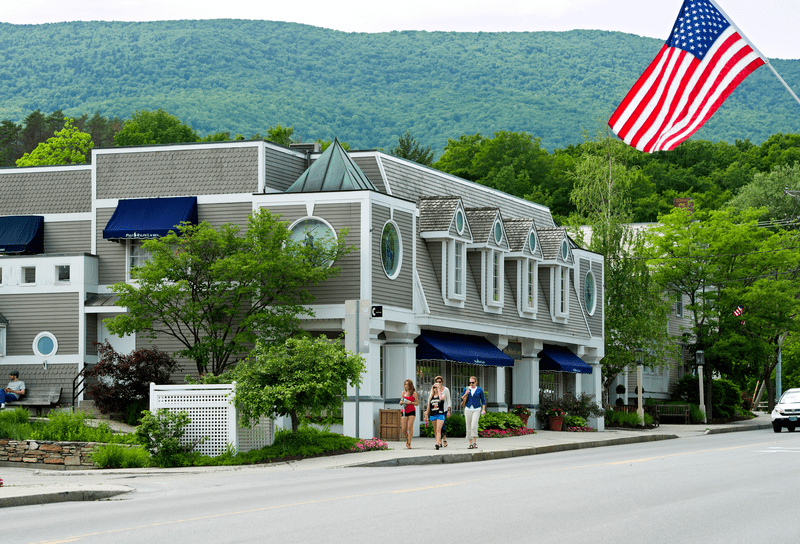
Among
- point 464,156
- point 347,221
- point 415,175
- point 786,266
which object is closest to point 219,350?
point 347,221

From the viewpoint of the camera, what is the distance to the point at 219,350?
30.4 metres

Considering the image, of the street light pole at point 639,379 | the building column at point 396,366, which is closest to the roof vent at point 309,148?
the building column at point 396,366

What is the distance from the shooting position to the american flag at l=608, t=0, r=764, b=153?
1681cm

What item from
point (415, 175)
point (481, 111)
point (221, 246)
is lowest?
point (221, 246)

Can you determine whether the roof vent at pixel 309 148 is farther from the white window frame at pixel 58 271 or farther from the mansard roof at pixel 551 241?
the mansard roof at pixel 551 241

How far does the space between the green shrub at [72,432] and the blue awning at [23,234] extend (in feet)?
34.7

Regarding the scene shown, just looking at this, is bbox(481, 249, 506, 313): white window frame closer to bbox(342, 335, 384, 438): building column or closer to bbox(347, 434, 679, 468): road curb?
bbox(347, 434, 679, 468): road curb

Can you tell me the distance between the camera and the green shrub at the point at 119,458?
2314 centimetres

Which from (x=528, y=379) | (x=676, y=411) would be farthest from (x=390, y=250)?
(x=676, y=411)

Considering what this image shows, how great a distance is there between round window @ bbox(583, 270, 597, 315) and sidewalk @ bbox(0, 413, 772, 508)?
7140 mm

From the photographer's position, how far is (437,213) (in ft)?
112

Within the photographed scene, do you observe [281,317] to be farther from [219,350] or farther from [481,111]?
[481,111]

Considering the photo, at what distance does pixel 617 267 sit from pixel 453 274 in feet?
45.9

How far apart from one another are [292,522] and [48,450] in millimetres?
15021
